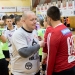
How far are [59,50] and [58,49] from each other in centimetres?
2

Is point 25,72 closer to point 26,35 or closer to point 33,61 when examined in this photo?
point 33,61

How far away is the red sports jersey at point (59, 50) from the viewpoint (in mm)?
2168

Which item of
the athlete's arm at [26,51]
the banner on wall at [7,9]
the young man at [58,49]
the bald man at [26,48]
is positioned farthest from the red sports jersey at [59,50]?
the banner on wall at [7,9]

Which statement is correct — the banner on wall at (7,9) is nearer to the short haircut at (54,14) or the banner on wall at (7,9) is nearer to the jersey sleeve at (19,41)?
the short haircut at (54,14)

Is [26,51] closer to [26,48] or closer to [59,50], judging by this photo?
[26,48]

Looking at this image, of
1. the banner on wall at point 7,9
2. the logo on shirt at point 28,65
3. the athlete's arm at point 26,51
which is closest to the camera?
the athlete's arm at point 26,51

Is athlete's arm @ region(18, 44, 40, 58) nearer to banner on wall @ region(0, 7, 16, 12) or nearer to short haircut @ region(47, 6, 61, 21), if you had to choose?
short haircut @ region(47, 6, 61, 21)

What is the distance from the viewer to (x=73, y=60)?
2.33m

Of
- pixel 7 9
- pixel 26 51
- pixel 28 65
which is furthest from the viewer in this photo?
pixel 7 9

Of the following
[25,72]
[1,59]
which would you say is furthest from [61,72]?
[1,59]

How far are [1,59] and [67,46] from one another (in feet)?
3.59

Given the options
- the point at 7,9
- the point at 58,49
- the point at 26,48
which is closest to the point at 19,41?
the point at 26,48

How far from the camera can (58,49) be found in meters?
2.21

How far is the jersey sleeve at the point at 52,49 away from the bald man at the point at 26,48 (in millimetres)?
119
